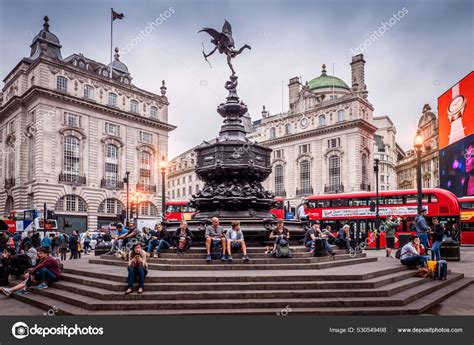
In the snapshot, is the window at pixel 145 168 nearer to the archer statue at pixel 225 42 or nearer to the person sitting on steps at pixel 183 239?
the archer statue at pixel 225 42

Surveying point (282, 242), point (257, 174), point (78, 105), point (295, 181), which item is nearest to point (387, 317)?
point (282, 242)

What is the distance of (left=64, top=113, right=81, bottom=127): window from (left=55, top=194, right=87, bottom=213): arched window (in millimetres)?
Answer: 7651

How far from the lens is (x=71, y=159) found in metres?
44.4

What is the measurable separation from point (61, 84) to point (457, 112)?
3748cm

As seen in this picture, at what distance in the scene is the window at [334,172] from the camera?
55.7 meters

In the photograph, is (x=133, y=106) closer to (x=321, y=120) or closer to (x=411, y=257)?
(x=321, y=120)

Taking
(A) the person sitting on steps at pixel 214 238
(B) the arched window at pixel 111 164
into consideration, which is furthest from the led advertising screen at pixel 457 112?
(B) the arched window at pixel 111 164

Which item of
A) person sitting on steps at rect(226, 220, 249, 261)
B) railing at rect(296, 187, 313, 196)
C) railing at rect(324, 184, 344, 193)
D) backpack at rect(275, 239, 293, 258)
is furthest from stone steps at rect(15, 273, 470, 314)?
railing at rect(296, 187, 313, 196)

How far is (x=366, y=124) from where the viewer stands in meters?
54.9

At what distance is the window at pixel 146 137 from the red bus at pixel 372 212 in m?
28.0

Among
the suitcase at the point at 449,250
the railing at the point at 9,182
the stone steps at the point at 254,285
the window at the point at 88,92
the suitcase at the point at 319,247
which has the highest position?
the window at the point at 88,92

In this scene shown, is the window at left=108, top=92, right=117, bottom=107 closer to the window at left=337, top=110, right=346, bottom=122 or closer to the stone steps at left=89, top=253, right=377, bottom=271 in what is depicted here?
the window at left=337, top=110, right=346, bottom=122

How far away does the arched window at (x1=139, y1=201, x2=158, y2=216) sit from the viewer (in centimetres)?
5153

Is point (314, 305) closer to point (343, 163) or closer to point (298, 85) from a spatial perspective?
point (343, 163)
